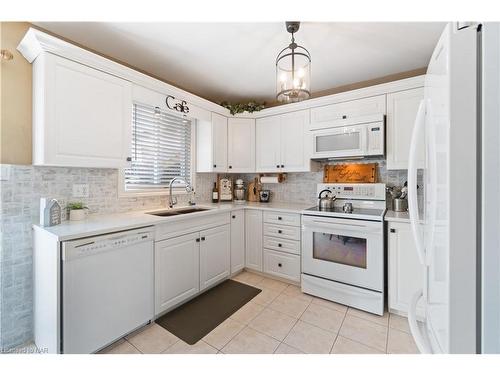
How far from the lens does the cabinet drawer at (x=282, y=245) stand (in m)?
2.48

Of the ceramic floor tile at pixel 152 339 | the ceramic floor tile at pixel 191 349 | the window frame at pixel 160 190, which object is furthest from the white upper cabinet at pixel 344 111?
the ceramic floor tile at pixel 152 339

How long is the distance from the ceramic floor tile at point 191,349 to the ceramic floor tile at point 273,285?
99 cm

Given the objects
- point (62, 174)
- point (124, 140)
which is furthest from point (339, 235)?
point (62, 174)

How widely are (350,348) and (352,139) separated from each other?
Answer: 1.93 m

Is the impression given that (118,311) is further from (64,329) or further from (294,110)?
(294,110)

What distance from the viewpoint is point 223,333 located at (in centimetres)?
173

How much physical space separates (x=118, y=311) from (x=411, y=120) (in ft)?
9.96

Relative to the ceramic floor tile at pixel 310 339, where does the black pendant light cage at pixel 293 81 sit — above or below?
above

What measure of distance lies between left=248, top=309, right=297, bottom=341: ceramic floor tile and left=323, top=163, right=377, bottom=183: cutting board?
5.51ft

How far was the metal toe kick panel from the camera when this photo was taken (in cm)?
197

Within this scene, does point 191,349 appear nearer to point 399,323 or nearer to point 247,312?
point 247,312

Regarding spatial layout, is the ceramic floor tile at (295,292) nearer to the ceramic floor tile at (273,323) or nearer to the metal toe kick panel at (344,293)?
the metal toe kick panel at (344,293)

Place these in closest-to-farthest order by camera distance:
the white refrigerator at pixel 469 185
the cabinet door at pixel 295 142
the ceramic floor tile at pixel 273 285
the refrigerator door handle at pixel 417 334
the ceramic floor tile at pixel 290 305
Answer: the white refrigerator at pixel 469 185, the refrigerator door handle at pixel 417 334, the ceramic floor tile at pixel 290 305, the ceramic floor tile at pixel 273 285, the cabinet door at pixel 295 142
